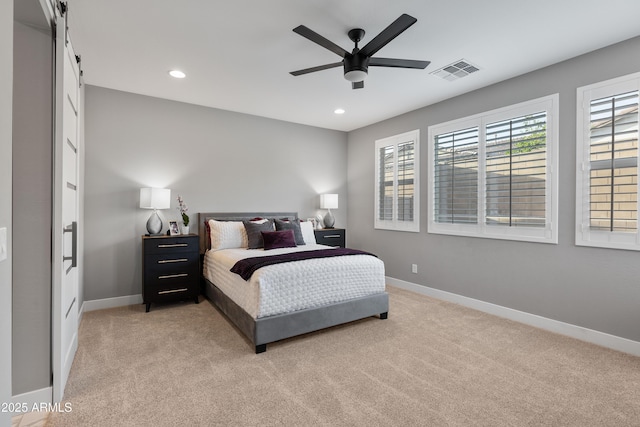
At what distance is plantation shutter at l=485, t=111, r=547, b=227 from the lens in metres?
3.25

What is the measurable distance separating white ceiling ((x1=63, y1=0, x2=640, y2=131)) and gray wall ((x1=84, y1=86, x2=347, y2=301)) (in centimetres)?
37

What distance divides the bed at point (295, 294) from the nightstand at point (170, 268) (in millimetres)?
250

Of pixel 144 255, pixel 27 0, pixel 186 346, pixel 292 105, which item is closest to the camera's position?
pixel 27 0

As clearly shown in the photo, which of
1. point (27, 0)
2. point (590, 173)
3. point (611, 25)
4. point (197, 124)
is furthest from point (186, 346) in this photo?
point (611, 25)

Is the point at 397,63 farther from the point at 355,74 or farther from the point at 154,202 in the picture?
the point at 154,202

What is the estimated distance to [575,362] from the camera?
2.51m

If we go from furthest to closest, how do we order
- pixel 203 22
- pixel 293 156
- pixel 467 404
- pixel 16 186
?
pixel 293 156, pixel 203 22, pixel 467 404, pixel 16 186

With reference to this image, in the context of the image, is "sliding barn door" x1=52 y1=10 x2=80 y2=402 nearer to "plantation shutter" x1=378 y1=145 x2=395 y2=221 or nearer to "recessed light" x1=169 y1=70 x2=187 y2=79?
"recessed light" x1=169 y1=70 x2=187 y2=79

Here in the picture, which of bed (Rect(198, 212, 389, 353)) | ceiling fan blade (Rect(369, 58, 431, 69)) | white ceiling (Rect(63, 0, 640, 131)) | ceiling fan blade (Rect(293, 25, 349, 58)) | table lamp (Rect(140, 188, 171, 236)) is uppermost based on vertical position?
white ceiling (Rect(63, 0, 640, 131))

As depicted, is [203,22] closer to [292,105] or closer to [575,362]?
[292,105]

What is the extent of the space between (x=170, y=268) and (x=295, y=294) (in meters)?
1.82

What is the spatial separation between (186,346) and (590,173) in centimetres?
404
